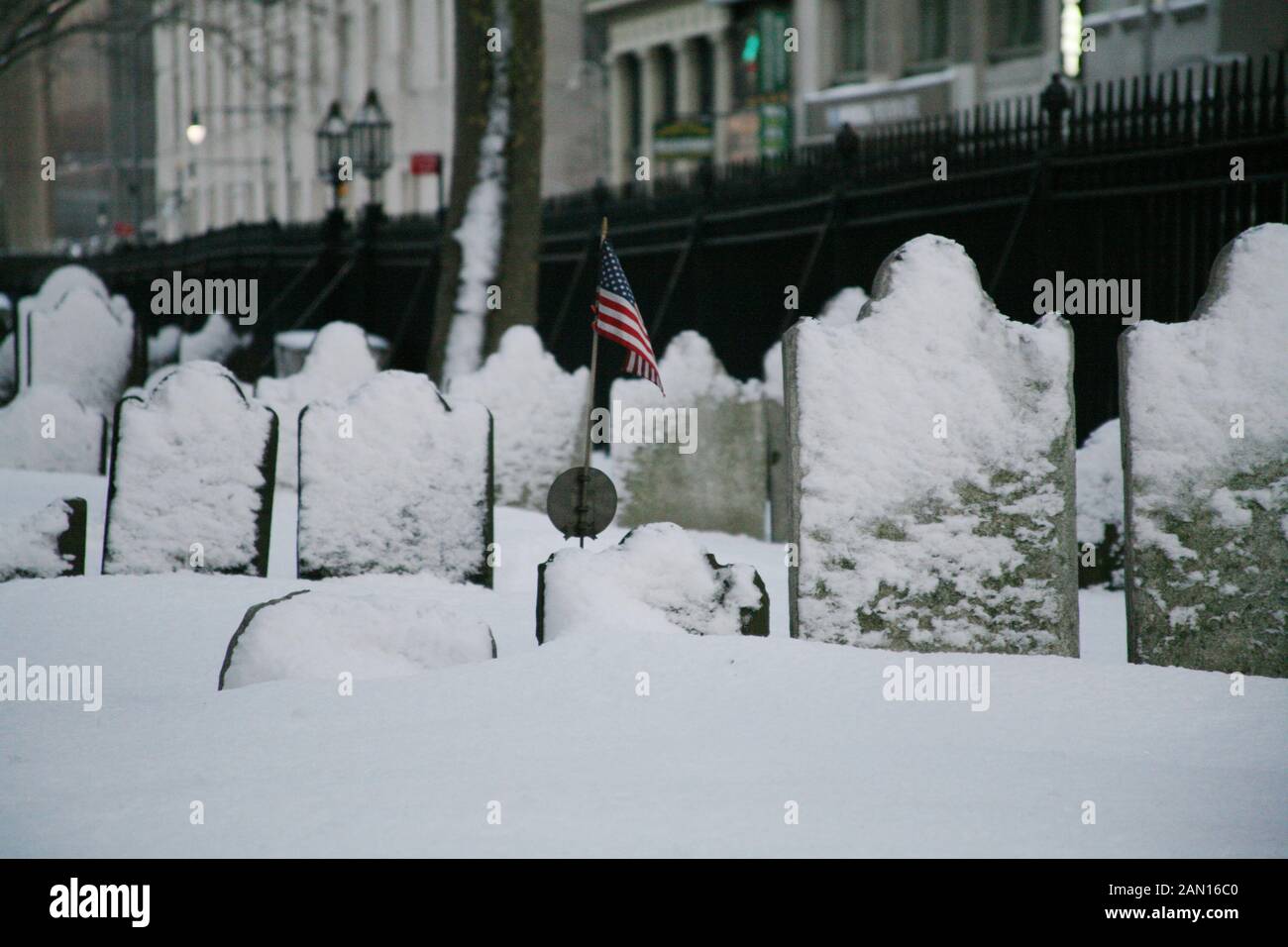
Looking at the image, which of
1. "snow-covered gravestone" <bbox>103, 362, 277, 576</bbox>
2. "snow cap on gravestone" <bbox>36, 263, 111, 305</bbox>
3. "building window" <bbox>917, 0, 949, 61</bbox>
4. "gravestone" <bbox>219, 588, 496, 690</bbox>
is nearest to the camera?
"gravestone" <bbox>219, 588, 496, 690</bbox>

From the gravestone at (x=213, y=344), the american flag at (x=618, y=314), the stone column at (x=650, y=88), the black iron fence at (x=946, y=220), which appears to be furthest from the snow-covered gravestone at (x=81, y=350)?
the stone column at (x=650, y=88)

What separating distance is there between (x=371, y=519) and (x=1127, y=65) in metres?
21.8

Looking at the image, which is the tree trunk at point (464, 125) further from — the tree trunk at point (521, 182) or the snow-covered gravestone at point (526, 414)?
the snow-covered gravestone at point (526, 414)

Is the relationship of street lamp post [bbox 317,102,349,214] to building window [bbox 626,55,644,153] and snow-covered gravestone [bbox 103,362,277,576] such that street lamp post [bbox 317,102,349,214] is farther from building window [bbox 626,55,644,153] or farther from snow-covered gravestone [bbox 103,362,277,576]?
building window [bbox 626,55,644,153]

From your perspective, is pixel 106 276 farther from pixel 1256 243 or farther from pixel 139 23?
pixel 1256 243

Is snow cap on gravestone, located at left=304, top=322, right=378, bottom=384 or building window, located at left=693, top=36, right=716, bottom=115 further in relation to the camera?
building window, located at left=693, top=36, right=716, bottom=115

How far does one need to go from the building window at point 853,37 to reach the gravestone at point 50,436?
79.6 feet

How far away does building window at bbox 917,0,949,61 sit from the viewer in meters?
30.6

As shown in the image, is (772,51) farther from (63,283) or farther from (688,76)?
(63,283)

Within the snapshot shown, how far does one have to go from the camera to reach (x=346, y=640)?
5.17 metres

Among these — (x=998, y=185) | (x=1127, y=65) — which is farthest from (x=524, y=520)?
(x=1127, y=65)

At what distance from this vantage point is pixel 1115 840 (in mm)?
3701

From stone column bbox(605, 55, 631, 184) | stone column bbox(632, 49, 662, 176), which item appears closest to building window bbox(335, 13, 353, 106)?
stone column bbox(605, 55, 631, 184)

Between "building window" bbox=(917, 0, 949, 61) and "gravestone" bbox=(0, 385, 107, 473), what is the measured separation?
2265cm
